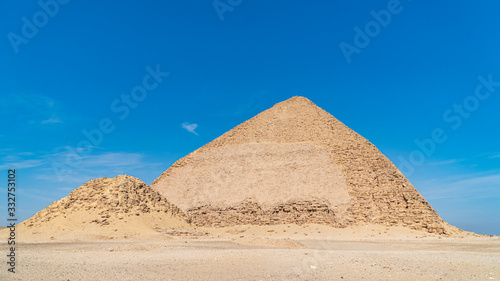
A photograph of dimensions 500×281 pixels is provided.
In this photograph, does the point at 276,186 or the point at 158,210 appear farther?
the point at 276,186

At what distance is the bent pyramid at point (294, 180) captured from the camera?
30531mm

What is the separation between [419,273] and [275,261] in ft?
12.3

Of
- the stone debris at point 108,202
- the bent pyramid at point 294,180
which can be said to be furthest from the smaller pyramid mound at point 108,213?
the bent pyramid at point 294,180

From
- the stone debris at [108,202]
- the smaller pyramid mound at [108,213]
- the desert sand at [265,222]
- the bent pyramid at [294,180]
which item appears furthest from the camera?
the bent pyramid at [294,180]

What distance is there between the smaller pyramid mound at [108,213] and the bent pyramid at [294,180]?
8770mm

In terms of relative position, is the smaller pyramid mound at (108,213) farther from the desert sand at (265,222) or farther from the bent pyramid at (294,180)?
the bent pyramid at (294,180)

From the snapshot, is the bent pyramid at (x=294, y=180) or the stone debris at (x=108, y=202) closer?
the stone debris at (x=108, y=202)

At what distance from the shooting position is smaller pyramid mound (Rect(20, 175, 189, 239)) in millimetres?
20109

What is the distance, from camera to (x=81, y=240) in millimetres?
18359

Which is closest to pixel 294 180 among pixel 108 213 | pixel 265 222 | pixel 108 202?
pixel 265 222

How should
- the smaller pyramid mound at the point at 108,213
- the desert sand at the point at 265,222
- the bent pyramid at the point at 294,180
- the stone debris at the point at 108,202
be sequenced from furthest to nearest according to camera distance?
the bent pyramid at the point at 294,180 → the stone debris at the point at 108,202 → the smaller pyramid mound at the point at 108,213 → the desert sand at the point at 265,222

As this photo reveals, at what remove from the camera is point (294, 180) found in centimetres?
3453

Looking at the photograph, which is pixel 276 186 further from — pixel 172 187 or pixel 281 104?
pixel 281 104

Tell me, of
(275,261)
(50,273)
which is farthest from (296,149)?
(50,273)
